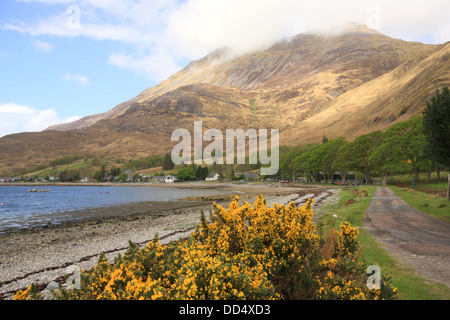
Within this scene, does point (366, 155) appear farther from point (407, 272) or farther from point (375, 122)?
point (375, 122)

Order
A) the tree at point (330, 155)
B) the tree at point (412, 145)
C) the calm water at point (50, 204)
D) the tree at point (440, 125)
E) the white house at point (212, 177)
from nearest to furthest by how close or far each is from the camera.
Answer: the tree at point (440, 125) < the calm water at point (50, 204) < the tree at point (412, 145) < the tree at point (330, 155) < the white house at point (212, 177)

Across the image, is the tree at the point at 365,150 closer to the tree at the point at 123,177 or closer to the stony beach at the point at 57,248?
the stony beach at the point at 57,248

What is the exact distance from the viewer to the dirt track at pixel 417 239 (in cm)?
812

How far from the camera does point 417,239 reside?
11.9 m

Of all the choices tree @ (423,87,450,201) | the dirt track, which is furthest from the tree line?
the dirt track

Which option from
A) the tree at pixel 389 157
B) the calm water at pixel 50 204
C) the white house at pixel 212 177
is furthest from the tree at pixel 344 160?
the white house at pixel 212 177

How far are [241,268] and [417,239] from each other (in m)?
11.3

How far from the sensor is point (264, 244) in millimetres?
5922

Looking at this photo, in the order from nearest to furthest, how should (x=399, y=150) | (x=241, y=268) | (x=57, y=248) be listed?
(x=241, y=268)
(x=57, y=248)
(x=399, y=150)

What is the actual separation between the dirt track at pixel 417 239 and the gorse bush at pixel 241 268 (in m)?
3.46

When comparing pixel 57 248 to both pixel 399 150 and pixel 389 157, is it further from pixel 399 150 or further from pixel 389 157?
pixel 389 157

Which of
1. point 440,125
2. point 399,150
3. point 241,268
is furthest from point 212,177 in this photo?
point 241,268

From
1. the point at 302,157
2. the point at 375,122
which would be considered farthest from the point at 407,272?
the point at 375,122
